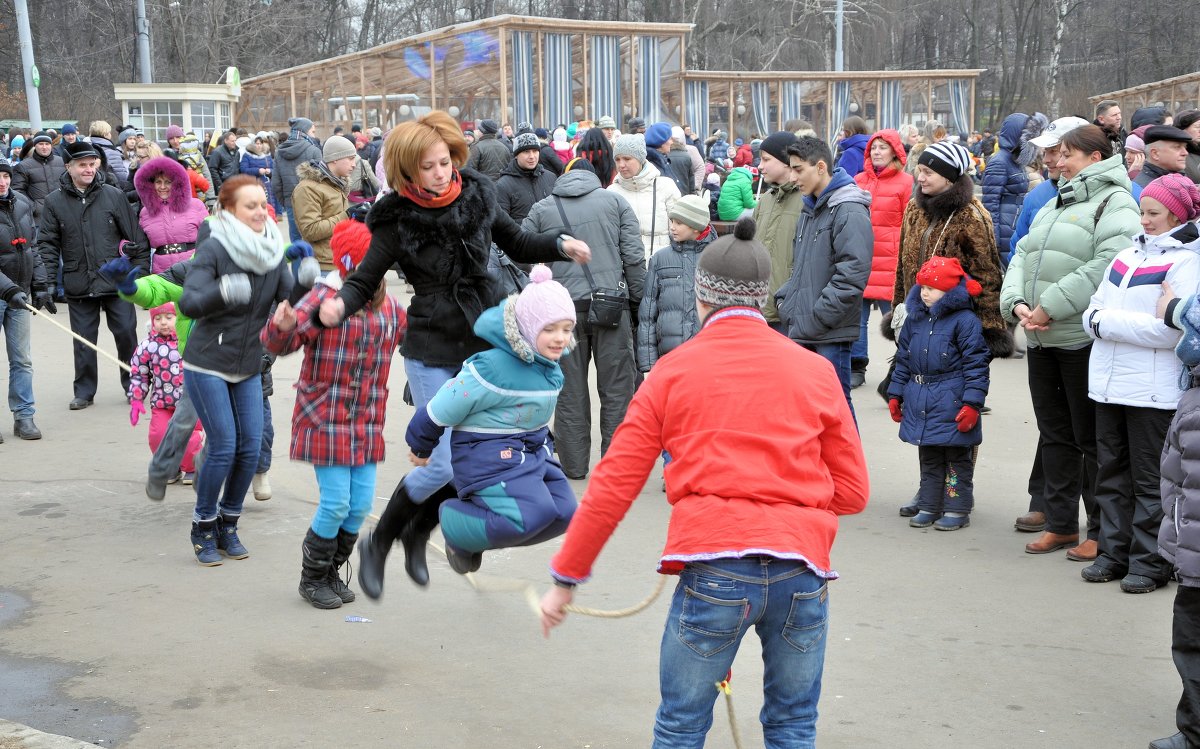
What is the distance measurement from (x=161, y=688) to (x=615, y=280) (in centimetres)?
399

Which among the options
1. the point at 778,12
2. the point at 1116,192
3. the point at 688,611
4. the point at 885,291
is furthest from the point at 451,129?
the point at 778,12

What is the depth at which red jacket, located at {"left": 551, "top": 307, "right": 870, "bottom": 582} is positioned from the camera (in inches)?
123

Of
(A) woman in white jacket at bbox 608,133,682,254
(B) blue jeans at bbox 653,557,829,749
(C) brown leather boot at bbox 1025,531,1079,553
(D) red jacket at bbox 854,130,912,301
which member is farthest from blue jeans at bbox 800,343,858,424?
(B) blue jeans at bbox 653,557,829,749

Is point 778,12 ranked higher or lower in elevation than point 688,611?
higher

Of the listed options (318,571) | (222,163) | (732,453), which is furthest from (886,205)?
(222,163)

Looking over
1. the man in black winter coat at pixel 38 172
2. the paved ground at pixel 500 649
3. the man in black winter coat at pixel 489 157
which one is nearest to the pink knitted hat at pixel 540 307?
the paved ground at pixel 500 649

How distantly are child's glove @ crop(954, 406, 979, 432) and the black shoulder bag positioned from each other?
7.25 ft

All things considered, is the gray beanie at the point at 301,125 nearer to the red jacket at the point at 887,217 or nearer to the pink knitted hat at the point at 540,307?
the red jacket at the point at 887,217

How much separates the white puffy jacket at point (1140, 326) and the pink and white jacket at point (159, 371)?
534 cm

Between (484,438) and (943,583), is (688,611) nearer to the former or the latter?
(484,438)

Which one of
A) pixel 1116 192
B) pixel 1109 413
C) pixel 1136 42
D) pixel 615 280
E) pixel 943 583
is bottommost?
pixel 943 583

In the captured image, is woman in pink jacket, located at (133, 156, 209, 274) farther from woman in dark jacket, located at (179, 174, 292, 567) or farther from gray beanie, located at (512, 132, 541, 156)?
woman in dark jacket, located at (179, 174, 292, 567)

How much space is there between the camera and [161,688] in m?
4.79

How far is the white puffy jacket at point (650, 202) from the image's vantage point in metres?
8.64
